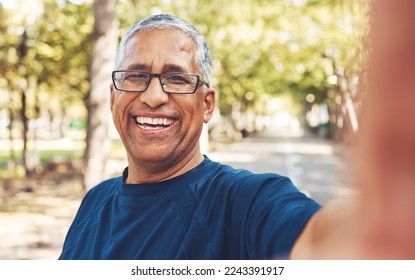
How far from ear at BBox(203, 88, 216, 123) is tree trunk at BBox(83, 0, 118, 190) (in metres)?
3.04

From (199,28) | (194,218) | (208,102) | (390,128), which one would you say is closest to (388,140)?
(390,128)

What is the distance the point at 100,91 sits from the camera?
4398mm

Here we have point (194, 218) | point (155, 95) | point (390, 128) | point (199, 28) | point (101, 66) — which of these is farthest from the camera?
point (199, 28)

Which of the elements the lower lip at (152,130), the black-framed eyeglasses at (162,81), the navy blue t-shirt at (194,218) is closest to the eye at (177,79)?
the black-framed eyeglasses at (162,81)

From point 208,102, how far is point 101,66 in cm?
311

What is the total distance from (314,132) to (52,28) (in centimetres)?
2064

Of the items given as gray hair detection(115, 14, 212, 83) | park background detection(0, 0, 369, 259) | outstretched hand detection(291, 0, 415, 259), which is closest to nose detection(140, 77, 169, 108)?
gray hair detection(115, 14, 212, 83)

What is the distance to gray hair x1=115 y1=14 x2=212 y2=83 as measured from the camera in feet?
4.28

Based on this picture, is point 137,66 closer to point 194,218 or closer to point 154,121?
point 154,121

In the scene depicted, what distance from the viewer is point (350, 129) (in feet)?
1.48

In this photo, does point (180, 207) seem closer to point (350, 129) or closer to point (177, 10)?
point (350, 129)

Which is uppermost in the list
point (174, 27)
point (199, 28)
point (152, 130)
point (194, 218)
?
point (199, 28)

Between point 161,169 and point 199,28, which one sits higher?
point 199,28

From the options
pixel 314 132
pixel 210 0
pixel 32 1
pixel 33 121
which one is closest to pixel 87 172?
pixel 32 1
